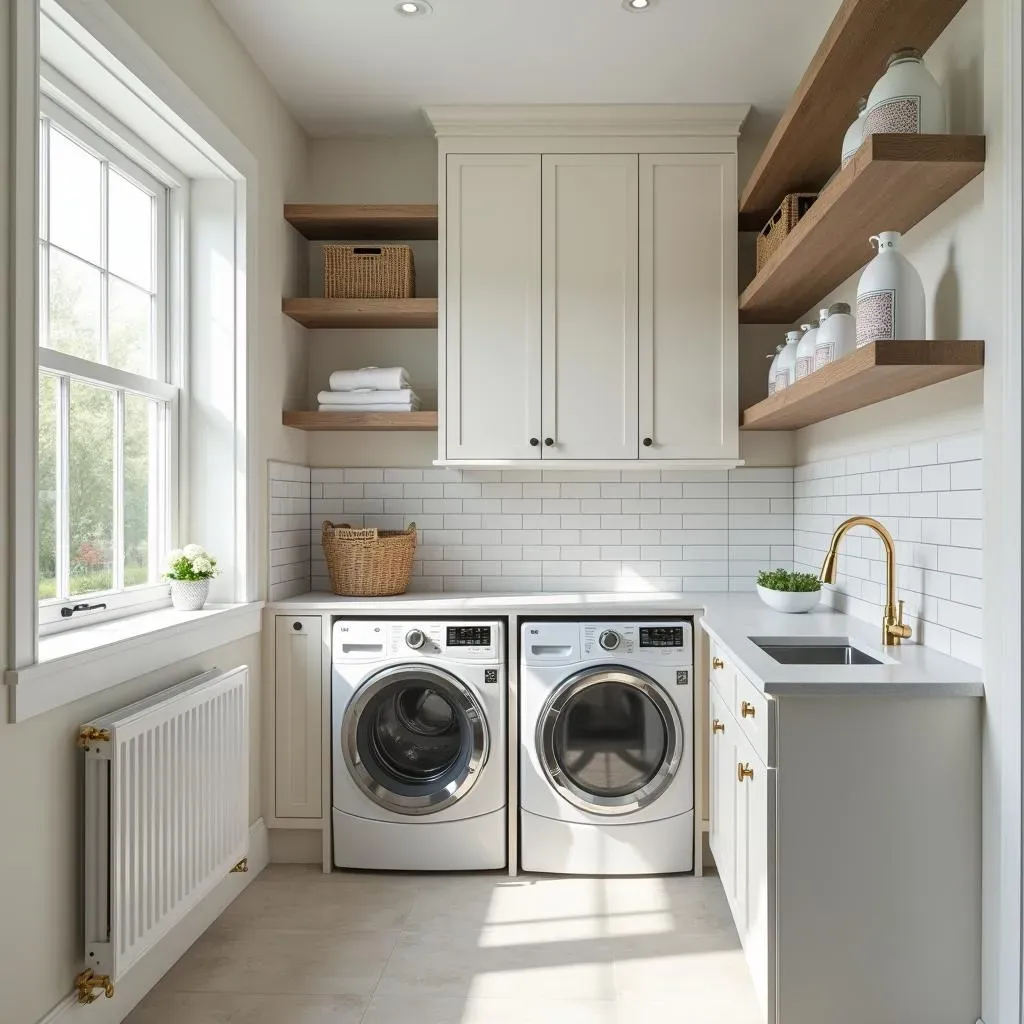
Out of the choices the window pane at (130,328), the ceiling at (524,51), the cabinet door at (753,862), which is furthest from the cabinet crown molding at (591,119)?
the cabinet door at (753,862)

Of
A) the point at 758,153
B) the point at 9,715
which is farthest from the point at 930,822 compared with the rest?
the point at 758,153

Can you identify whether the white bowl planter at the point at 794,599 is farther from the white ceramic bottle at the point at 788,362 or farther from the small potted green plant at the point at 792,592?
the white ceramic bottle at the point at 788,362

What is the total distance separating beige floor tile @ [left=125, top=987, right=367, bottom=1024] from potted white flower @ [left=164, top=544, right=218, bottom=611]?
106 cm

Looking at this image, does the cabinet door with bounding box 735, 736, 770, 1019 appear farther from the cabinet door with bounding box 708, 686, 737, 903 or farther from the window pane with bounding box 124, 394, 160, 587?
the window pane with bounding box 124, 394, 160, 587

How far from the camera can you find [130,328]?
2.57 metres

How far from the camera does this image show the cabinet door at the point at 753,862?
1.92 meters

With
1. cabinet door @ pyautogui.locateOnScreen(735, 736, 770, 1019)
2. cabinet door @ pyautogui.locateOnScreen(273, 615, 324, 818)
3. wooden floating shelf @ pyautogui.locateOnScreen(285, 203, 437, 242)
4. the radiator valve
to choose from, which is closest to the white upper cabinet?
wooden floating shelf @ pyautogui.locateOnScreen(285, 203, 437, 242)

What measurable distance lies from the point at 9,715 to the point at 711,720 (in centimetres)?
200

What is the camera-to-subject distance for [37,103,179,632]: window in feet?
7.00

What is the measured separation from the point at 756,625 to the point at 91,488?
6.34 feet

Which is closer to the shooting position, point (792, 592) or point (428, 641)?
point (792, 592)

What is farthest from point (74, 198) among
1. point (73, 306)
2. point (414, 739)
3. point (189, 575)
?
point (414, 739)

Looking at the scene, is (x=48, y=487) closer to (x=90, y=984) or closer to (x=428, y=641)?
(x=90, y=984)

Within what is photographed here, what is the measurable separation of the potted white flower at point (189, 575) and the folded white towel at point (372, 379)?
3.09ft
